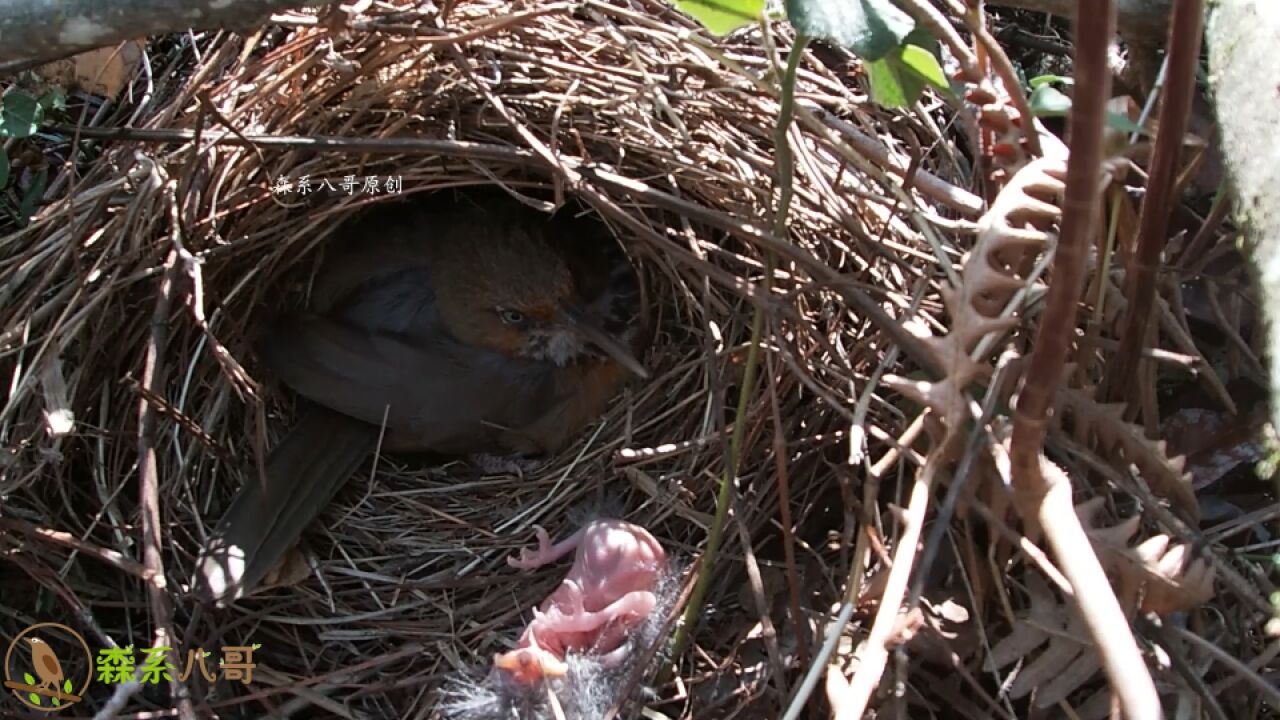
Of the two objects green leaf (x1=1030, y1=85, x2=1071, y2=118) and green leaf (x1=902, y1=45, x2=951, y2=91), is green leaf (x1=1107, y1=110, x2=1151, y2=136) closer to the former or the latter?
green leaf (x1=1030, y1=85, x2=1071, y2=118)

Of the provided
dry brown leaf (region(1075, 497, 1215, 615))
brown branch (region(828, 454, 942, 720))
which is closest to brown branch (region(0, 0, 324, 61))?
brown branch (region(828, 454, 942, 720))

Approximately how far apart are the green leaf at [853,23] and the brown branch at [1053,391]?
320 mm

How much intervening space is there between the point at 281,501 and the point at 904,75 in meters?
1.83

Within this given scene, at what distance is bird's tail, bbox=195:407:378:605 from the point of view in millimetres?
2602

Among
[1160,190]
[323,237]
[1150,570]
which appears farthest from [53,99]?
[1150,570]

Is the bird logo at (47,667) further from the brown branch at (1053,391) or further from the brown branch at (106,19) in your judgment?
the brown branch at (1053,391)

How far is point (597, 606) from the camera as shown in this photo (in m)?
2.48

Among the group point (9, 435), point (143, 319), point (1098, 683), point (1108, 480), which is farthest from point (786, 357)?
point (9, 435)

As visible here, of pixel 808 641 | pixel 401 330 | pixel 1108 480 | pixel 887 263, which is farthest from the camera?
pixel 401 330

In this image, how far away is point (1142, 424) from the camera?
1.90 m

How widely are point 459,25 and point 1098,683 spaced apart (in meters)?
1.81

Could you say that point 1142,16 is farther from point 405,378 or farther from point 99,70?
point 99,70

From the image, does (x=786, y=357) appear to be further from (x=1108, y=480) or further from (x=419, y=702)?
(x=419, y=702)

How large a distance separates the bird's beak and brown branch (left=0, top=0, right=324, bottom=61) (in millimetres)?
1481
